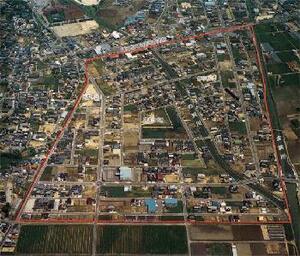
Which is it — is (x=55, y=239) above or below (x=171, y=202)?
below

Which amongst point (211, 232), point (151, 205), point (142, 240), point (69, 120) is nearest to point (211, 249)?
point (211, 232)

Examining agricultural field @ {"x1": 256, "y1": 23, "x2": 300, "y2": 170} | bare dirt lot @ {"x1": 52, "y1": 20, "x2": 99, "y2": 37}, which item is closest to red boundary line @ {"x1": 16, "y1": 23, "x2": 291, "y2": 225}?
agricultural field @ {"x1": 256, "y1": 23, "x2": 300, "y2": 170}

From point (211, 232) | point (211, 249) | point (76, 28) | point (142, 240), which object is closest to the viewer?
point (211, 249)

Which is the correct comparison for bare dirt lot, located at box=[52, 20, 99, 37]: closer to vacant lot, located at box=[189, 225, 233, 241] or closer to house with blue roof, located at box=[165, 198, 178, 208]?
house with blue roof, located at box=[165, 198, 178, 208]

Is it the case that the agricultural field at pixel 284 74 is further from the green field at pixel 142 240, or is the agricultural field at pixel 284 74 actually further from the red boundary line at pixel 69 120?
the green field at pixel 142 240

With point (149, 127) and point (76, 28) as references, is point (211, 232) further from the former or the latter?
point (76, 28)

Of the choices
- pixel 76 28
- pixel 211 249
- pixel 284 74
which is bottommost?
pixel 211 249

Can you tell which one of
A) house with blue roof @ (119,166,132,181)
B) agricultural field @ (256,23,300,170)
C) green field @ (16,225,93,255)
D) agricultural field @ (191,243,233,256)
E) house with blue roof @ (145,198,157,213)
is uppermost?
agricultural field @ (256,23,300,170)
